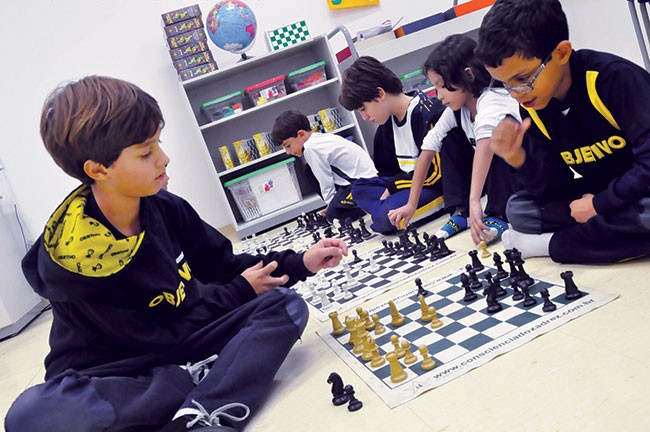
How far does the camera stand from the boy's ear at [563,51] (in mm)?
1261

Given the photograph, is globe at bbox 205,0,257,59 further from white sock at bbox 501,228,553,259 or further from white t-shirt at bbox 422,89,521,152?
white sock at bbox 501,228,553,259

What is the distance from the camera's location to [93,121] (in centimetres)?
114

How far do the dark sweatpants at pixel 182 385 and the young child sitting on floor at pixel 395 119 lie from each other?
1121 millimetres

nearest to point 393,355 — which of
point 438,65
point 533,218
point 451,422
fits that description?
point 451,422

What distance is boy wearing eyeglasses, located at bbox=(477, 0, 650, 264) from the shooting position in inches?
47.9

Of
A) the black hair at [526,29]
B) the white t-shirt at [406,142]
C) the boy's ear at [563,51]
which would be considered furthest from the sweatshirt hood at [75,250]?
the white t-shirt at [406,142]

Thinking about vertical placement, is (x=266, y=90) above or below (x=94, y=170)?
above

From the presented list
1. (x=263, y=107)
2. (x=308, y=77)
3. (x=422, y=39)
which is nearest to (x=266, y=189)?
(x=263, y=107)

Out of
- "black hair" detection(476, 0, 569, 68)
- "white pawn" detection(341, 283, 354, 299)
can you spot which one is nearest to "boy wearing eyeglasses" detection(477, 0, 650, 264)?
"black hair" detection(476, 0, 569, 68)

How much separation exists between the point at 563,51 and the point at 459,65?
2.00 ft

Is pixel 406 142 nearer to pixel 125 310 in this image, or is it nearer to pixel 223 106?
pixel 125 310

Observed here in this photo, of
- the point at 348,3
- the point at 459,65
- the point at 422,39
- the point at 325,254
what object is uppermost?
the point at 348,3

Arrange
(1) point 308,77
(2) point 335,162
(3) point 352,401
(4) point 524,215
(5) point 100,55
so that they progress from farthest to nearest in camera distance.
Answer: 1. (5) point 100,55
2. (1) point 308,77
3. (2) point 335,162
4. (4) point 524,215
5. (3) point 352,401

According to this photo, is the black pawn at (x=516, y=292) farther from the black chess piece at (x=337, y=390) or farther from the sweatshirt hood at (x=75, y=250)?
the sweatshirt hood at (x=75, y=250)
